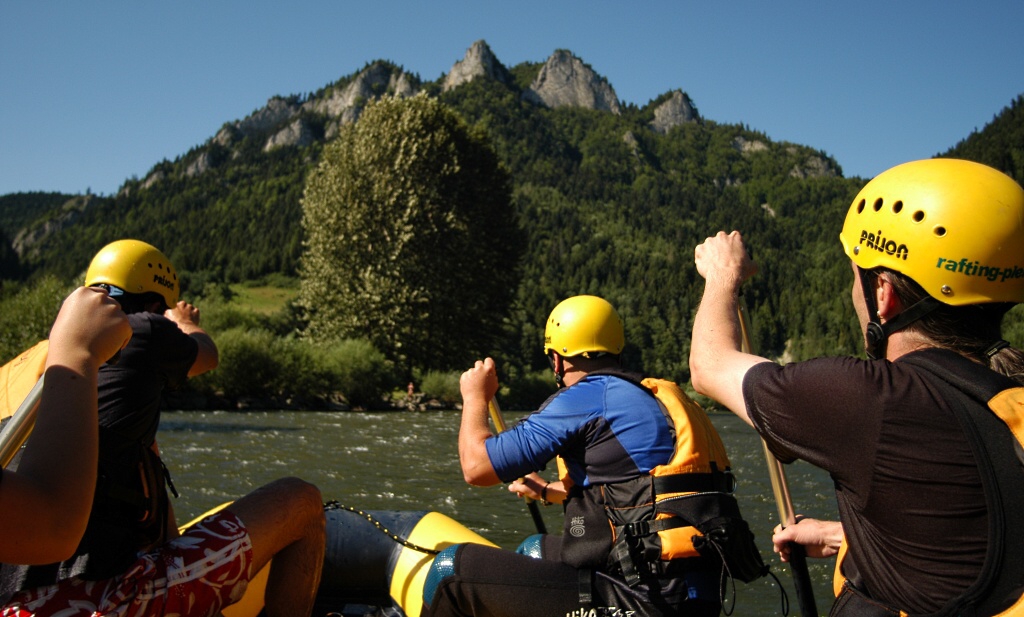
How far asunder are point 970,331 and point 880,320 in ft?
0.66

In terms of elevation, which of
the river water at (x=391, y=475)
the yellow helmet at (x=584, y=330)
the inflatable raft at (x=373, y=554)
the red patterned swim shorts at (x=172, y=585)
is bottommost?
the river water at (x=391, y=475)

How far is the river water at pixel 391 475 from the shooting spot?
869 centimetres

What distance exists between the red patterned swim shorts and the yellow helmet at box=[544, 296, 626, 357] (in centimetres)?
175

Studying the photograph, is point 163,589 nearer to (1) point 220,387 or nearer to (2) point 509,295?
(1) point 220,387

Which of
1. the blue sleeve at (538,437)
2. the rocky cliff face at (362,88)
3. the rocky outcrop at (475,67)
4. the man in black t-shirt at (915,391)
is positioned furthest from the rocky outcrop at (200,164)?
the man in black t-shirt at (915,391)

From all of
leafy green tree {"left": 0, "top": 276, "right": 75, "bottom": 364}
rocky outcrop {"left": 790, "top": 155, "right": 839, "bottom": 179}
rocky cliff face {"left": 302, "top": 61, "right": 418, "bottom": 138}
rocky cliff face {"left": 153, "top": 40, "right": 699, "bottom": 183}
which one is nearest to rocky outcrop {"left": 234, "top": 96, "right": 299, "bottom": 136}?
rocky cliff face {"left": 153, "top": 40, "right": 699, "bottom": 183}

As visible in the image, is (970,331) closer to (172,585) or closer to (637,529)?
(637,529)

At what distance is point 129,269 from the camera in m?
3.66

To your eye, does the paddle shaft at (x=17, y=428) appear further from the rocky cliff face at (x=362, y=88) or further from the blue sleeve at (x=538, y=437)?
the rocky cliff face at (x=362, y=88)

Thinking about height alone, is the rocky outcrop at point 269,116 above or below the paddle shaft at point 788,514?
above

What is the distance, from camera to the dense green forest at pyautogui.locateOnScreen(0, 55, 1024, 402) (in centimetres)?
7725

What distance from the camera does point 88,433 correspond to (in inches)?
67.6

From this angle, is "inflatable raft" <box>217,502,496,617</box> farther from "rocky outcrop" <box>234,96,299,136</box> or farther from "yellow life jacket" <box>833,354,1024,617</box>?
"rocky outcrop" <box>234,96,299,136</box>

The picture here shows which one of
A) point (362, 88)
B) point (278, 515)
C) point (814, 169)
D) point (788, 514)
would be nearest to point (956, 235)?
point (788, 514)
